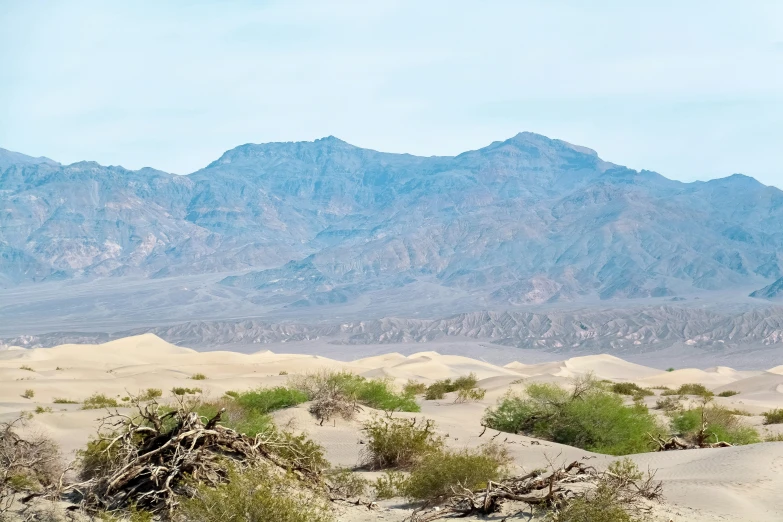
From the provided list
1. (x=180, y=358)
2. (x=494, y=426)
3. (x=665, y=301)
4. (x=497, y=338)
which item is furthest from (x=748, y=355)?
(x=494, y=426)

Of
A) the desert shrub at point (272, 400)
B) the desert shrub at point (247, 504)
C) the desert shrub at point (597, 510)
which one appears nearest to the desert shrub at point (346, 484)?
the desert shrub at point (247, 504)

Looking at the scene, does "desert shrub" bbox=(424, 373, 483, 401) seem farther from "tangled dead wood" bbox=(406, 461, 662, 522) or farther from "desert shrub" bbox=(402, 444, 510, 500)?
"tangled dead wood" bbox=(406, 461, 662, 522)

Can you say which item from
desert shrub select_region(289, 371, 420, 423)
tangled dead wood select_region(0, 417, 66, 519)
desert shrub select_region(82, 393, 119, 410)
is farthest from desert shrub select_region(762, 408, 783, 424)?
tangled dead wood select_region(0, 417, 66, 519)

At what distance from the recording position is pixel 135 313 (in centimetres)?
19088

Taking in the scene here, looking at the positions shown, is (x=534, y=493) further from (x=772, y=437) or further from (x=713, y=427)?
(x=772, y=437)

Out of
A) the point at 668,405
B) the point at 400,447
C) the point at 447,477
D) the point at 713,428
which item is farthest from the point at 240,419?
the point at 668,405

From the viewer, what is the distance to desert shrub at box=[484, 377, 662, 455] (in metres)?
17.1

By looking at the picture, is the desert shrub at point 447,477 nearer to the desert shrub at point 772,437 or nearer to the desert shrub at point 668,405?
the desert shrub at point 772,437

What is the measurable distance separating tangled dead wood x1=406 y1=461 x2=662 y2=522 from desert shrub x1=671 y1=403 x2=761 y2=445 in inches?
295

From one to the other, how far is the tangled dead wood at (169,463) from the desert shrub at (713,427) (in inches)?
394

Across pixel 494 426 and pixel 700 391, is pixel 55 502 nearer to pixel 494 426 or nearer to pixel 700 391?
pixel 494 426

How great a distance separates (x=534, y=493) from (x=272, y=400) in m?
10.1

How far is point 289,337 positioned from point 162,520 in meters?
135

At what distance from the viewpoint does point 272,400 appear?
18.9 m
